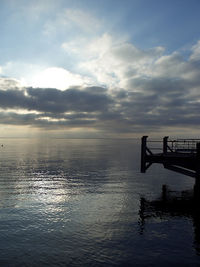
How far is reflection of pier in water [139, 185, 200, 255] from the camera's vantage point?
16650mm

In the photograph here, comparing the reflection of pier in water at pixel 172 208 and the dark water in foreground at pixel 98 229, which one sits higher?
→ the reflection of pier in water at pixel 172 208

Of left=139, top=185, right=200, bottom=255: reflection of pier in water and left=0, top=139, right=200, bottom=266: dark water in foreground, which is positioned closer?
left=0, top=139, right=200, bottom=266: dark water in foreground

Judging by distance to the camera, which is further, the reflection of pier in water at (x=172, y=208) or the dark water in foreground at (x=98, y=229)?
the reflection of pier in water at (x=172, y=208)

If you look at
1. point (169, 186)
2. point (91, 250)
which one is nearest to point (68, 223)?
point (91, 250)

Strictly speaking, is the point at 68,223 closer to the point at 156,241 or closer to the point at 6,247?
the point at 6,247

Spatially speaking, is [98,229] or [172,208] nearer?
[98,229]

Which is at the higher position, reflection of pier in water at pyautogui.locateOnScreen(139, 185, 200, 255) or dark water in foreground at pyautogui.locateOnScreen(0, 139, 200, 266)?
reflection of pier in water at pyautogui.locateOnScreen(139, 185, 200, 255)

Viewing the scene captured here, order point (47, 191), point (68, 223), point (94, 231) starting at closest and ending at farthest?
point (94, 231) → point (68, 223) → point (47, 191)

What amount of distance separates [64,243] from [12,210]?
28.4 feet

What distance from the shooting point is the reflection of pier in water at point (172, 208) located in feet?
54.6

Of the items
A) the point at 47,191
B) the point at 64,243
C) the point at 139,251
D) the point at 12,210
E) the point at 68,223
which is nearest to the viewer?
the point at 139,251

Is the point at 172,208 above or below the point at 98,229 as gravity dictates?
above

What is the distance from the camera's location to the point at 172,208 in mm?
19797

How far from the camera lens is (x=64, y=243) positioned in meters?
13.2
